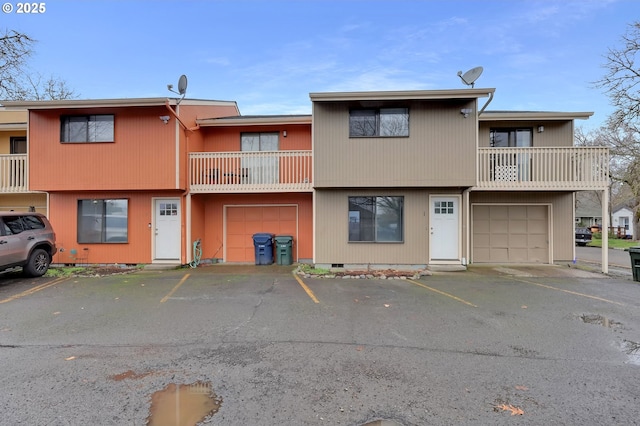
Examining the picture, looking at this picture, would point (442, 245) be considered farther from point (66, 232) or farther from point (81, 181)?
point (66, 232)

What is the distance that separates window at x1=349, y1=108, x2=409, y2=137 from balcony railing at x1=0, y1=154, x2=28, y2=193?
450 inches

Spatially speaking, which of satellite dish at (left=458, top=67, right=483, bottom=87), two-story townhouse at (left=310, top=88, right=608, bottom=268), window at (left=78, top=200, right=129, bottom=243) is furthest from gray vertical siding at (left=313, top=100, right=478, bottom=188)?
window at (left=78, top=200, right=129, bottom=243)

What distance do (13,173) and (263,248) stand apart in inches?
357

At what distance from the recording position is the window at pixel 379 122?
10.0 metres

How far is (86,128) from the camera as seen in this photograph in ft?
34.6

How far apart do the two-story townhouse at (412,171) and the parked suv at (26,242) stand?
26.4ft

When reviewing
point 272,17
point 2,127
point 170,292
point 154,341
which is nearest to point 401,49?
point 272,17

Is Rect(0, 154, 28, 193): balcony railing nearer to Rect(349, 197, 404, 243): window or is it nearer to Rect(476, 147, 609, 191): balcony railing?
Rect(349, 197, 404, 243): window

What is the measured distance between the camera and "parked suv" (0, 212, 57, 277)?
8.23 metres

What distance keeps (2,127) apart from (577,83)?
2502 centimetres

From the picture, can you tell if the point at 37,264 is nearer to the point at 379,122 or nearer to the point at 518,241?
the point at 379,122

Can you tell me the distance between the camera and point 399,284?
8.40m

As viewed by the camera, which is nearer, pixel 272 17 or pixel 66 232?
pixel 66 232

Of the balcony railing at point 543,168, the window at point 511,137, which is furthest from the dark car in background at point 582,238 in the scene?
the balcony railing at point 543,168
